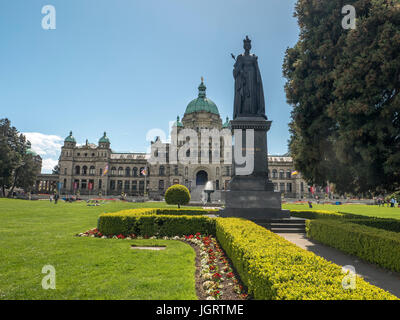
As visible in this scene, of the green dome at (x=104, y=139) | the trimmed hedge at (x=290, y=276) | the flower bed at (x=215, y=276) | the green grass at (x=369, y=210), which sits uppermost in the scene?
the green dome at (x=104, y=139)

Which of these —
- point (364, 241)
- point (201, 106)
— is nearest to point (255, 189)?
point (364, 241)

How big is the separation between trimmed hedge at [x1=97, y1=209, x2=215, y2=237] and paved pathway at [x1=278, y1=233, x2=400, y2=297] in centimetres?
352

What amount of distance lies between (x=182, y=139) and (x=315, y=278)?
197 feet

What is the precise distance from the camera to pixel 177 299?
3766 millimetres

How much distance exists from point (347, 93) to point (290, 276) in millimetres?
8525

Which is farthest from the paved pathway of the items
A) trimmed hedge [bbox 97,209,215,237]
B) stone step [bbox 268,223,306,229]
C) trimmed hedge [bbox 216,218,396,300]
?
trimmed hedge [bbox 97,209,215,237]

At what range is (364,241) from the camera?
6.53 meters

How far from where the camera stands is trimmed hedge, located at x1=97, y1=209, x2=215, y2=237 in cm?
960

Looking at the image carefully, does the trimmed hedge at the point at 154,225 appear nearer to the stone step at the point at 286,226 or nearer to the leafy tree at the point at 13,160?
the stone step at the point at 286,226

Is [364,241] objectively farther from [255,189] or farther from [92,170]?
[92,170]

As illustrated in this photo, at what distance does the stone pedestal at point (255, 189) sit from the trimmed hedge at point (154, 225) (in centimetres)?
169

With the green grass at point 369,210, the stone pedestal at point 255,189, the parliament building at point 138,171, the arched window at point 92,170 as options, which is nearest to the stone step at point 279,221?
the stone pedestal at point 255,189

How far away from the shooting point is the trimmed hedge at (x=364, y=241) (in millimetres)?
5613

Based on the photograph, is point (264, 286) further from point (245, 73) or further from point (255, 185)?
point (245, 73)
